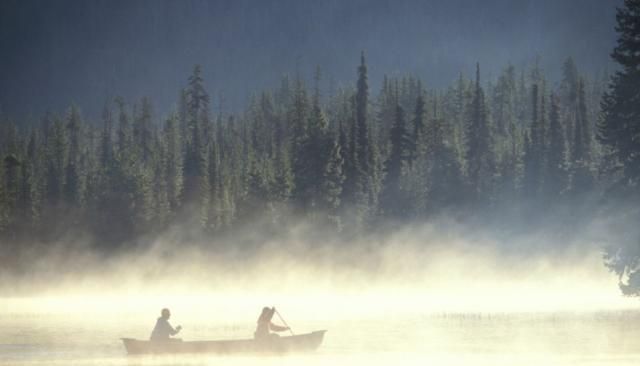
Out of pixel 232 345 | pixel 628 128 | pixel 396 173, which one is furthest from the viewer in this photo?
pixel 396 173

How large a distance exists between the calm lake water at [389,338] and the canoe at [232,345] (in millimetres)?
447

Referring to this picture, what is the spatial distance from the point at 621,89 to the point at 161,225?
89.9m

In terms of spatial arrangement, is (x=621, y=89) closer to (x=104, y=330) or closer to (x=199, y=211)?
(x=104, y=330)

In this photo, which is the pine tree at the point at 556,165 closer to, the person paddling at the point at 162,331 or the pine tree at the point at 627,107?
the pine tree at the point at 627,107

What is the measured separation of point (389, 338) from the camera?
5594 cm

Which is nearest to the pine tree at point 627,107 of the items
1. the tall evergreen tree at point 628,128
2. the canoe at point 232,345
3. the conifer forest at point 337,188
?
the tall evergreen tree at point 628,128

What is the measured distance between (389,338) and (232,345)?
418 inches

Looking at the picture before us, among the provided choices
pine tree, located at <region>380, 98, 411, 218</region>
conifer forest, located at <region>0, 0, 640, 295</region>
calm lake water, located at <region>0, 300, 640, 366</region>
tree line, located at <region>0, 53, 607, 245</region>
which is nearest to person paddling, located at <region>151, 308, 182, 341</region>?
calm lake water, located at <region>0, 300, 640, 366</region>

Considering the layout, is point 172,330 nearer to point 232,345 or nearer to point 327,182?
point 232,345

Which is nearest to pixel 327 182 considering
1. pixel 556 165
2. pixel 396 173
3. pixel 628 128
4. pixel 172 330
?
pixel 396 173

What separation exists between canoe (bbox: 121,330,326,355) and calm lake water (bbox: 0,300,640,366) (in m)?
0.45

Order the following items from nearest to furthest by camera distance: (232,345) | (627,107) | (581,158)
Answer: (232,345) < (627,107) < (581,158)

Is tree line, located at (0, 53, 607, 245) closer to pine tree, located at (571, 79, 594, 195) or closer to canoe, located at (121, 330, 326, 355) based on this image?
pine tree, located at (571, 79, 594, 195)

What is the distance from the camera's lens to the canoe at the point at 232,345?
48000mm
